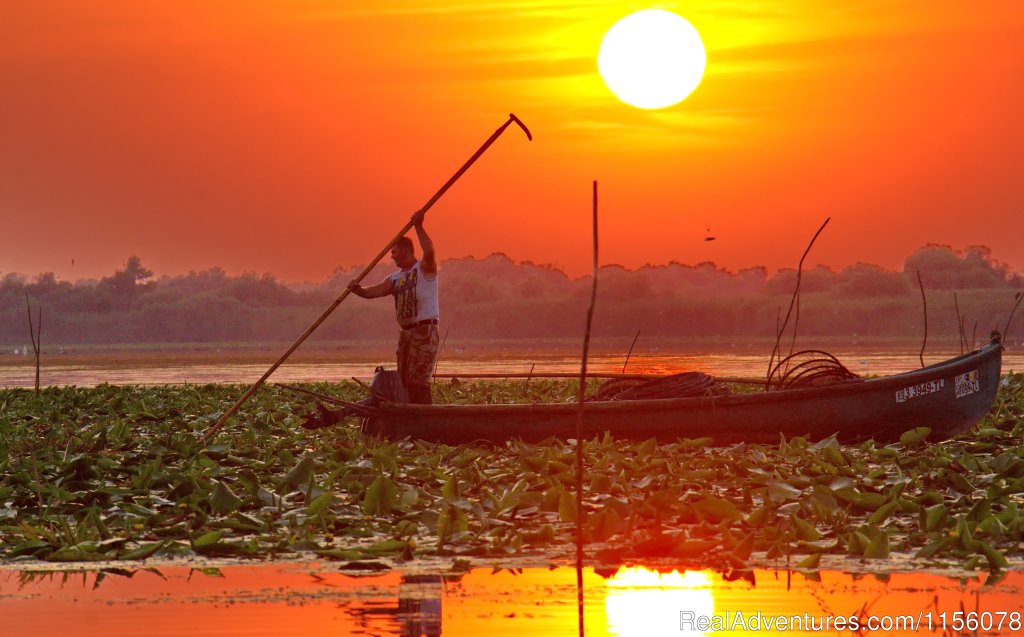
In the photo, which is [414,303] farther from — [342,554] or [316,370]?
[316,370]

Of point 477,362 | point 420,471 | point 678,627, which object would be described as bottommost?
point 678,627

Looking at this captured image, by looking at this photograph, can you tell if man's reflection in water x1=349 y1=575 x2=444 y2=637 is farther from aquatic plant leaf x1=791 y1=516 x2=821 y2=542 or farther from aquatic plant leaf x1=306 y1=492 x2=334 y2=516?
aquatic plant leaf x1=791 y1=516 x2=821 y2=542

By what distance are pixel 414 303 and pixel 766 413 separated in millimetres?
3776

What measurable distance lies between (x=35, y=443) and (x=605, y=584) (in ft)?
28.8

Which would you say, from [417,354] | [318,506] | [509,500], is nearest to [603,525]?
[509,500]

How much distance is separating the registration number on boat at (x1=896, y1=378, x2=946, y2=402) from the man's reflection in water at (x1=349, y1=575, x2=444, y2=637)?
291 inches

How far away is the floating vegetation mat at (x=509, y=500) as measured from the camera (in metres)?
8.41

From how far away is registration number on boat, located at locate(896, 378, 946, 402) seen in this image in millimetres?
13609

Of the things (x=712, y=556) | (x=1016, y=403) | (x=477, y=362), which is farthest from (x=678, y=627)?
(x=477, y=362)

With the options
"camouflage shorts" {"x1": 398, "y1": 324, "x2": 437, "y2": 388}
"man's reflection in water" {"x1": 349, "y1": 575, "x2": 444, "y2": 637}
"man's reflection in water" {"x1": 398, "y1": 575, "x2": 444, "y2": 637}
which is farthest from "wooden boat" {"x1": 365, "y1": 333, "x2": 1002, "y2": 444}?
"man's reflection in water" {"x1": 349, "y1": 575, "x2": 444, "y2": 637}

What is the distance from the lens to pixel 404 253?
13.8 metres

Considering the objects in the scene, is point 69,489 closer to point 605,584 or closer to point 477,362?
point 605,584

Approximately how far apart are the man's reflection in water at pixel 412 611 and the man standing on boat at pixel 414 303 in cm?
633

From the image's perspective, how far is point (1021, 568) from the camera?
7.77m
